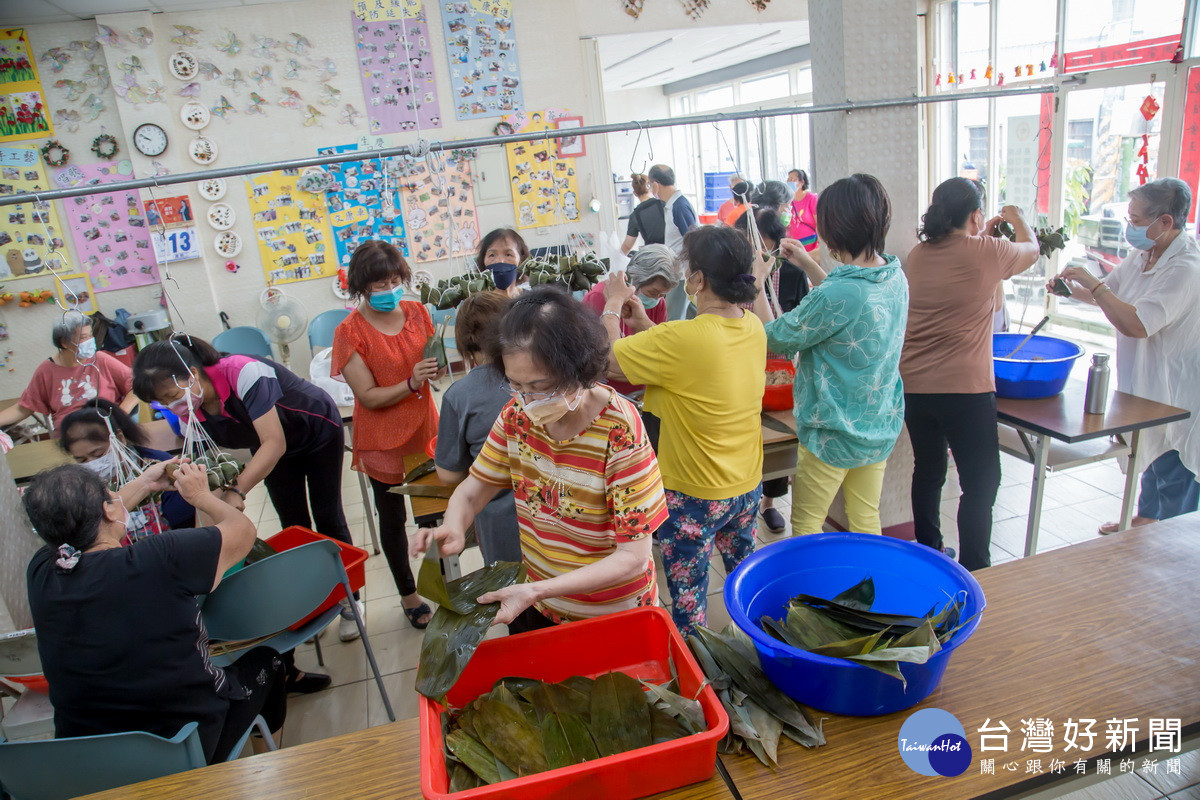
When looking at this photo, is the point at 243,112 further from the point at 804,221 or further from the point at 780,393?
the point at 780,393

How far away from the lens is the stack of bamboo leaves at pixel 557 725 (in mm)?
1146

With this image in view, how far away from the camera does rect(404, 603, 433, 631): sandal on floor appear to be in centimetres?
317

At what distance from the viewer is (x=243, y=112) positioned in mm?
5836

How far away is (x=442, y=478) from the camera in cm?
215

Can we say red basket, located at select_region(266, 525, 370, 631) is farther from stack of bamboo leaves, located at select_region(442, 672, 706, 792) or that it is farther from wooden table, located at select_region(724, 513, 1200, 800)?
wooden table, located at select_region(724, 513, 1200, 800)

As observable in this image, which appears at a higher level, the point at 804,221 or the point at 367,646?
the point at 804,221

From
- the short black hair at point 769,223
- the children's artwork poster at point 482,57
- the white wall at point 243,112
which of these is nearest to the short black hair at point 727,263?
the short black hair at point 769,223

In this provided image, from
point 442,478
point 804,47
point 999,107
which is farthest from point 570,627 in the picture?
point 804,47

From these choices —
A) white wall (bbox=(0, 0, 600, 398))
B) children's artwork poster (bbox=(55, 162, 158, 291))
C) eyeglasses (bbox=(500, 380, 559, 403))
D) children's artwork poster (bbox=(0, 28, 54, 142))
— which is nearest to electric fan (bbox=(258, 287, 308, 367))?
white wall (bbox=(0, 0, 600, 398))

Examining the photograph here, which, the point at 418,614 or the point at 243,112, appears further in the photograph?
the point at 243,112

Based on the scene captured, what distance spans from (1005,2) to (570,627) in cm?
801

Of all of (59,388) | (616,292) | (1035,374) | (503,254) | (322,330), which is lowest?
(1035,374)

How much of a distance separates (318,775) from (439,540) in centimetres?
46

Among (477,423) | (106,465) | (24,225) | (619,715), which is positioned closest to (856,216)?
(477,423)
